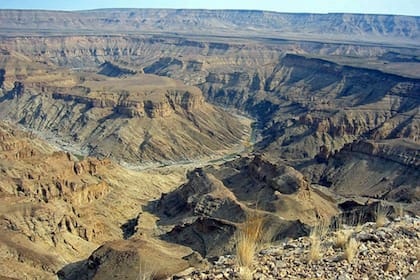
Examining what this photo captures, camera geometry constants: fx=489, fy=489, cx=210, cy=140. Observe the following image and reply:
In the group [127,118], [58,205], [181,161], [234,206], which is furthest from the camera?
[127,118]

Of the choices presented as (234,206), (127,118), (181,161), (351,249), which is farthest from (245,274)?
(127,118)

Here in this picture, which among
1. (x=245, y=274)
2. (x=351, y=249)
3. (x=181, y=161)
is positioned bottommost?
(x=181, y=161)

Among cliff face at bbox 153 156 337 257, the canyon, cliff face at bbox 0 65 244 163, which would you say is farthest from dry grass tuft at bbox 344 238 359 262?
cliff face at bbox 0 65 244 163

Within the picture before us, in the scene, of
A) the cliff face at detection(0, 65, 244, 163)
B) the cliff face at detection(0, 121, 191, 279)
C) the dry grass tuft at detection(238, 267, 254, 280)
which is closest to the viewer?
the dry grass tuft at detection(238, 267, 254, 280)

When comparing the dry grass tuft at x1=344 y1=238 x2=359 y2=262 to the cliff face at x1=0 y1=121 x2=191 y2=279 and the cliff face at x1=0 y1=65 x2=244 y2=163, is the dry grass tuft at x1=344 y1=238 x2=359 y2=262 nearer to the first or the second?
the cliff face at x1=0 y1=121 x2=191 y2=279

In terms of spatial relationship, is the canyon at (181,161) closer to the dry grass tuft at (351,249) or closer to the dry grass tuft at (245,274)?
the dry grass tuft at (245,274)

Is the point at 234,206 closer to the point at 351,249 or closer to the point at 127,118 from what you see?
the point at 351,249
